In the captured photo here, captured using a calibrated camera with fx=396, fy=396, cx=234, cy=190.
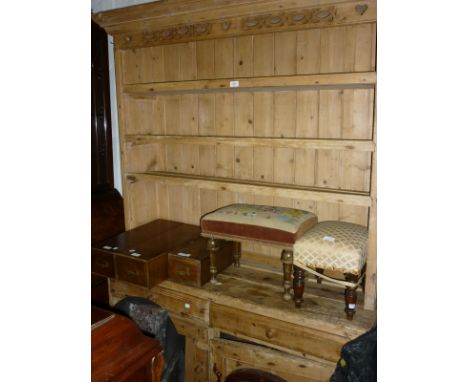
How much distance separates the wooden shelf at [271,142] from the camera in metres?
1.88

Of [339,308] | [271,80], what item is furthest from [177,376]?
[271,80]

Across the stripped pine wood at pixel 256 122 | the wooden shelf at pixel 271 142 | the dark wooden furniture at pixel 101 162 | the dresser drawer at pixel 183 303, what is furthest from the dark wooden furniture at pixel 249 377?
the dark wooden furniture at pixel 101 162

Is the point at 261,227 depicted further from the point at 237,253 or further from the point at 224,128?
the point at 224,128

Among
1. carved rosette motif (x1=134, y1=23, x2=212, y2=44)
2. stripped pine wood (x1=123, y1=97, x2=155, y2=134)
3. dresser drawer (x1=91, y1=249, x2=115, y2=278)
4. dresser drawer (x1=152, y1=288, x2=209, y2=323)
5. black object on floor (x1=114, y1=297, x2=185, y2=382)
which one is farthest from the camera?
stripped pine wood (x1=123, y1=97, x2=155, y2=134)

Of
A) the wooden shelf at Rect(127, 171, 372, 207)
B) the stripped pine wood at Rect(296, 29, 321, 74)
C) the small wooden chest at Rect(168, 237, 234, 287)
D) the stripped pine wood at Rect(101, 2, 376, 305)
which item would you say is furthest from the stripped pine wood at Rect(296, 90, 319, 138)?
the small wooden chest at Rect(168, 237, 234, 287)

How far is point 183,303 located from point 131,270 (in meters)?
0.36

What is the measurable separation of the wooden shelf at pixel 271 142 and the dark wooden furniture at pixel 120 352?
1.24 metres

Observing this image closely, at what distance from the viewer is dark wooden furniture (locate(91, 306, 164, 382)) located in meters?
1.00

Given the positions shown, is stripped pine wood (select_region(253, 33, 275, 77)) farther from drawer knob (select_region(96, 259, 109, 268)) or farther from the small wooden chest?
drawer knob (select_region(96, 259, 109, 268))

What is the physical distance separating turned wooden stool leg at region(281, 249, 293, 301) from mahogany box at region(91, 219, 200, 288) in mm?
692
